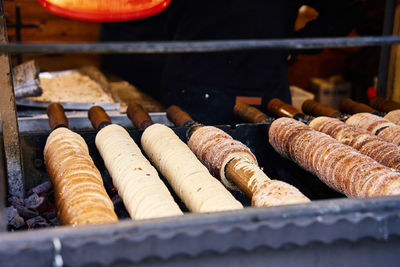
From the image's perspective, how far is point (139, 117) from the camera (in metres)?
2.33

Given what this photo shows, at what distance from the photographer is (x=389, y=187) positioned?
1468mm

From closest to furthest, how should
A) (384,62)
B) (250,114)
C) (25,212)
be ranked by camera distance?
(25,212) → (250,114) → (384,62)

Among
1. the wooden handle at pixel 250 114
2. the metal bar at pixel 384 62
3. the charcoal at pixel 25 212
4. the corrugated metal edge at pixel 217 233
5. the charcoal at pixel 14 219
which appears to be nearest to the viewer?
the corrugated metal edge at pixel 217 233

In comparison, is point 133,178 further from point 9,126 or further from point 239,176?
point 9,126

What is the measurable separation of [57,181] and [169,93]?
2329 mm

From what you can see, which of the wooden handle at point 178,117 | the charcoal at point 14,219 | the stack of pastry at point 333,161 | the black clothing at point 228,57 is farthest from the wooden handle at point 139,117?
the black clothing at point 228,57

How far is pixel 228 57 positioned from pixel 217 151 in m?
A: 1.99

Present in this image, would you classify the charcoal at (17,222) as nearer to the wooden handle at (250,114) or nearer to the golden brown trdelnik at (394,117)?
the wooden handle at (250,114)

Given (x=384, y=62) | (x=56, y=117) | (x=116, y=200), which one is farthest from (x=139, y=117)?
(x=384, y=62)

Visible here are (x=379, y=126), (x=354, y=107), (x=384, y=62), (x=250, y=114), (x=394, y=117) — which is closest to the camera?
(x=379, y=126)

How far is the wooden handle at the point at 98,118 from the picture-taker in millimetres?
2170

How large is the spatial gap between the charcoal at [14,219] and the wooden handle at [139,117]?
2.44ft

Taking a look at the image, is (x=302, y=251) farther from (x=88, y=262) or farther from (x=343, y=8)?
(x=343, y=8)

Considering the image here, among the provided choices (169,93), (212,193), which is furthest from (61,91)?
(212,193)
